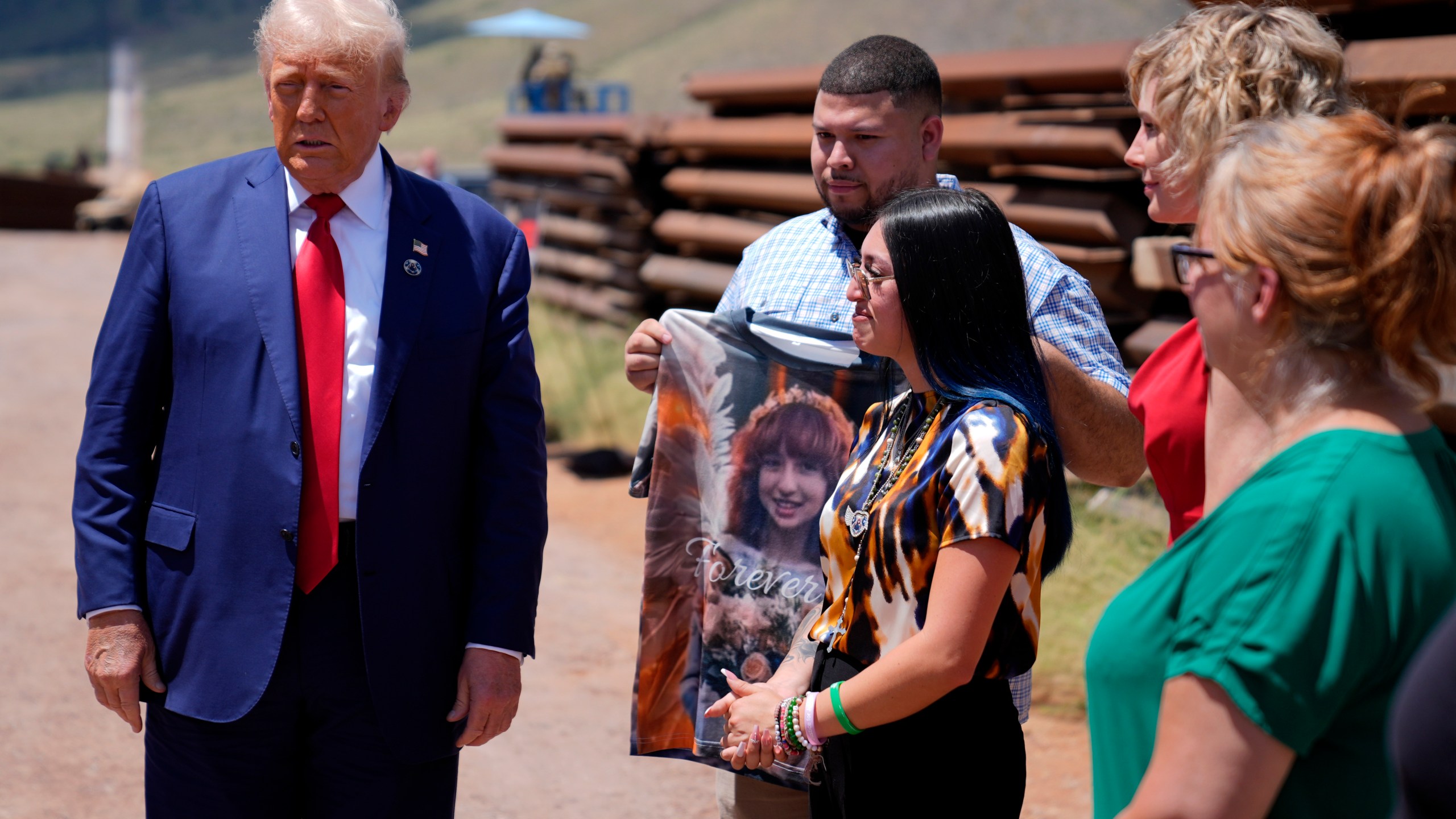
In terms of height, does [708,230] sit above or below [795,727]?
below

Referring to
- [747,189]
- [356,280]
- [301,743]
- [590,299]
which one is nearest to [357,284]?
[356,280]

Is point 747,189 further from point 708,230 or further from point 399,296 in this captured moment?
point 399,296

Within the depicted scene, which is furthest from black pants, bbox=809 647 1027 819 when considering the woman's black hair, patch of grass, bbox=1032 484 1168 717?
patch of grass, bbox=1032 484 1168 717

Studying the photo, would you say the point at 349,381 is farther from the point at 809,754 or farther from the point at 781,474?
the point at 809,754

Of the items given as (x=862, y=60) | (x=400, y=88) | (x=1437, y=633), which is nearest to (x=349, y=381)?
(x=400, y=88)

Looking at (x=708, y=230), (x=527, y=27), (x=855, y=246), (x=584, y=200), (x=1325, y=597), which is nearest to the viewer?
(x=1325, y=597)

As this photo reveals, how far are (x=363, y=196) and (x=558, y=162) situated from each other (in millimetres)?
10715

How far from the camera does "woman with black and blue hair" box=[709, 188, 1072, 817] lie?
6.80 ft

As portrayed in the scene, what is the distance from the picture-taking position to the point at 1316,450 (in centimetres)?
153

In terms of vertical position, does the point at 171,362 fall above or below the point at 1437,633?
below

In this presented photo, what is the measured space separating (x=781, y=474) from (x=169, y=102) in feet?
201

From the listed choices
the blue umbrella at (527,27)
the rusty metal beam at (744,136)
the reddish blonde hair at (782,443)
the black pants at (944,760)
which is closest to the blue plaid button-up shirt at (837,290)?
the reddish blonde hair at (782,443)

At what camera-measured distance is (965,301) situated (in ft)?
7.29

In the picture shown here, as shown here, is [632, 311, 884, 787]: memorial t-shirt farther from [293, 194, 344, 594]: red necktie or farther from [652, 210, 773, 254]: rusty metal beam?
[652, 210, 773, 254]: rusty metal beam
